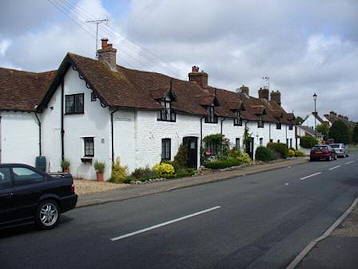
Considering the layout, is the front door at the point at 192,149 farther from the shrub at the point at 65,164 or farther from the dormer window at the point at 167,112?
the shrub at the point at 65,164

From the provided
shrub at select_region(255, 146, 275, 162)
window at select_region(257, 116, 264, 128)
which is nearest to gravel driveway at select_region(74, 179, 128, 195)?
shrub at select_region(255, 146, 275, 162)

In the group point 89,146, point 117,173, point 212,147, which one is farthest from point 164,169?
point 212,147

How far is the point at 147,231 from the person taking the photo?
946 cm

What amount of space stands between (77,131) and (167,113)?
18.8ft

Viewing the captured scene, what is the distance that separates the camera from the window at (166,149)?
25906 mm

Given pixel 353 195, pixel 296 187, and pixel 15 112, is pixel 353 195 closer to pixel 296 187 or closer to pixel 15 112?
pixel 296 187

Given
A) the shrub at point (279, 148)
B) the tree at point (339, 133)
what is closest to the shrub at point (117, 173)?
the shrub at point (279, 148)

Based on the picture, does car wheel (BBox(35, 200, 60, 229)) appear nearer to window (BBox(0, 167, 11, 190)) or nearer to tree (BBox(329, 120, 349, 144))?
window (BBox(0, 167, 11, 190))

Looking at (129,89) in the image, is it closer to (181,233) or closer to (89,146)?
(89,146)

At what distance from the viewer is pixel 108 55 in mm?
26188

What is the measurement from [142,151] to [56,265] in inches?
667

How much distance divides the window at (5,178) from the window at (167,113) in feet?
53.0

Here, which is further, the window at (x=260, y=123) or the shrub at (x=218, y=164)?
the window at (x=260, y=123)

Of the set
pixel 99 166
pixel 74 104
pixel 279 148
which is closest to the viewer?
pixel 99 166
